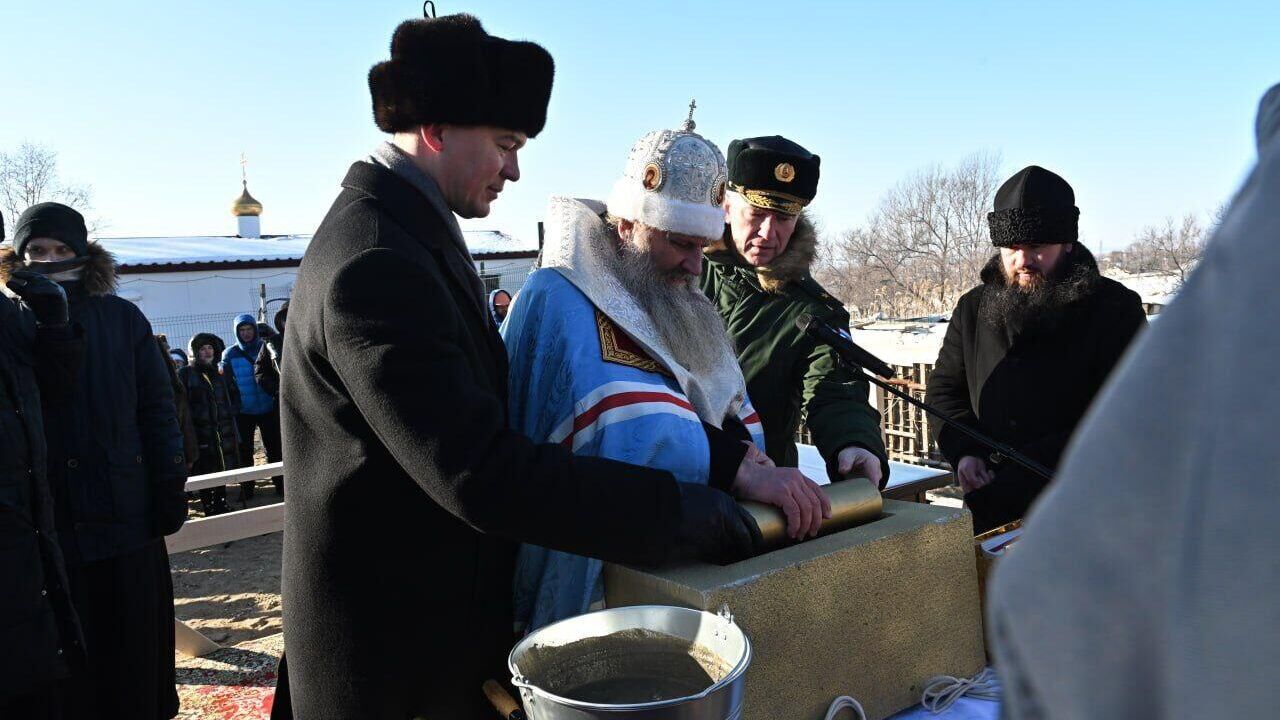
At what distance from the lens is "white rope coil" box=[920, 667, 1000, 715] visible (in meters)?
1.62

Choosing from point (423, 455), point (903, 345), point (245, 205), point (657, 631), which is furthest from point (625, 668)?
point (245, 205)

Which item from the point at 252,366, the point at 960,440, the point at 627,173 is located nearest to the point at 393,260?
→ the point at 627,173

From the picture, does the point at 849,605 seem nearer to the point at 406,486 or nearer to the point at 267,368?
the point at 406,486

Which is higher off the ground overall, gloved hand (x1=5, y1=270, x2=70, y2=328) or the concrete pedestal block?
gloved hand (x1=5, y1=270, x2=70, y2=328)

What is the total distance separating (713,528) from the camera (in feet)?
4.71

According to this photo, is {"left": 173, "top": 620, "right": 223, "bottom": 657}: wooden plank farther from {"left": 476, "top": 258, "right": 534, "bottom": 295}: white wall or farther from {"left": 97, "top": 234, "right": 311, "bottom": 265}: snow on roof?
{"left": 476, "top": 258, "right": 534, "bottom": 295}: white wall

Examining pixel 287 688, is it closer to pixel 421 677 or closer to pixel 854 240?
pixel 421 677

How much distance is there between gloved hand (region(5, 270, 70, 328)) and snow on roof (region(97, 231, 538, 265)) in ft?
61.0

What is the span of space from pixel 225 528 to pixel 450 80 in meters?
3.87

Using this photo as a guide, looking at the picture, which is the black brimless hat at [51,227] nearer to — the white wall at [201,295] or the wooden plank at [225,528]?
the wooden plank at [225,528]

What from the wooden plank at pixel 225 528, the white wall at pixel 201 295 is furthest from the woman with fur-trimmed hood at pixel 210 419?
the white wall at pixel 201 295

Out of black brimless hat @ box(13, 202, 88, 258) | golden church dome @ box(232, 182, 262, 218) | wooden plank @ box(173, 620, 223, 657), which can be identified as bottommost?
wooden plank @ box(173, 620, 223, 657)

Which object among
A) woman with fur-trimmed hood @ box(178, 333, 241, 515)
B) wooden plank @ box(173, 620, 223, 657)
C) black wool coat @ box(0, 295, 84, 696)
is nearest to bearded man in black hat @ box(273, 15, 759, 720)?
black wool coat @ box(0, 295, 84, 696)

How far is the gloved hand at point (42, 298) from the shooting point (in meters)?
2.91
